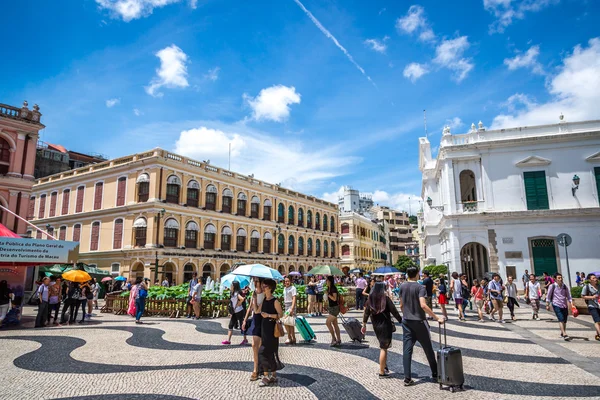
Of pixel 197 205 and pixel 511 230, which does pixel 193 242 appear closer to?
pixel 197 205

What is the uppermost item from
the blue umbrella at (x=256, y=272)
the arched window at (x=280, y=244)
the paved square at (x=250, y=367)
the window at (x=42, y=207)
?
the window at (x=42, y=207)

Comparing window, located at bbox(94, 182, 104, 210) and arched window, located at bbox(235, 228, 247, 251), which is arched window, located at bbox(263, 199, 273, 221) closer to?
arched window, located at bbox(235, 228, 247, 251)

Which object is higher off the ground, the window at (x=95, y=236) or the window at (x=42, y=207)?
the window at (x=42, y=207)

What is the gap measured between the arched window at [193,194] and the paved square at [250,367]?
74.6ft

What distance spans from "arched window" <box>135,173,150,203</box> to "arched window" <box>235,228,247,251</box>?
1031cm

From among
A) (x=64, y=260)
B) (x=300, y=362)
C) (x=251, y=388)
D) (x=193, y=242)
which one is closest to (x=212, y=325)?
(x=64, y=260)

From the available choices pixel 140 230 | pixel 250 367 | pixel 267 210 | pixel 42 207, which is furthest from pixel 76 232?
pixel 250 367

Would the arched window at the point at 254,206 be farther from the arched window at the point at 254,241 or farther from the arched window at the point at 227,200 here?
the arched window at the point at 227,200

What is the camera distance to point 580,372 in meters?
6.93

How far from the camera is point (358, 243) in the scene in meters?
61.4

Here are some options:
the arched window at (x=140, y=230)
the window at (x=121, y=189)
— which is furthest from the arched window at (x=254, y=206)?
the window at (x=121, y=189)

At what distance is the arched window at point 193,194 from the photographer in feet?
112

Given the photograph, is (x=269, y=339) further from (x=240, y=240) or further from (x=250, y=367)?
(x=240, y=240)

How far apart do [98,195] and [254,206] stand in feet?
48.4
